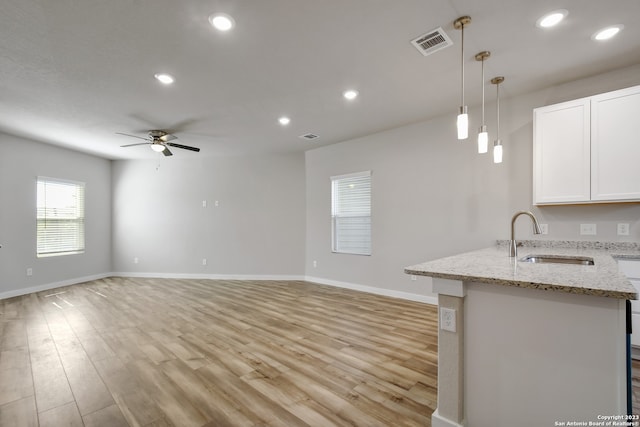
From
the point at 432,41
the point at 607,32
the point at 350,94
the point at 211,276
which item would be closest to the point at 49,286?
the point at 211,276

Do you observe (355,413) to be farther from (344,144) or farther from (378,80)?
(344,144)

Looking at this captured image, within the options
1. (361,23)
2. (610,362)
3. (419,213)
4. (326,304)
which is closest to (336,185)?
(419,213)

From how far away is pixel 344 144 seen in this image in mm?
5312

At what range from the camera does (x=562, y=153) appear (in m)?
2.88

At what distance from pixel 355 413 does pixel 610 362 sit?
1.33 m

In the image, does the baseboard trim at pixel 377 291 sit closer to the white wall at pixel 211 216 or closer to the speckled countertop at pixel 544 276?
the white wall at pixel 211 216

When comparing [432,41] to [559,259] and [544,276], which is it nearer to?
[544,276]

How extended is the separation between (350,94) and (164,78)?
2.05 metres

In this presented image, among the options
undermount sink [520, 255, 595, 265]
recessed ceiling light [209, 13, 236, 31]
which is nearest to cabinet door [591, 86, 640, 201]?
undermount sink [520, 255, 595, 265]

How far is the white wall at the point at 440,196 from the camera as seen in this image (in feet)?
10.2

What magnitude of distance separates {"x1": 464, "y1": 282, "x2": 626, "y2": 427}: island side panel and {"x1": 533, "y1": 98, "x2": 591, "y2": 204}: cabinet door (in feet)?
7.26

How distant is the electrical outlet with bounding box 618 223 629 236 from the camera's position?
2.79 meters

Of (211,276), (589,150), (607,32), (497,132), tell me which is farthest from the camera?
(211,276)

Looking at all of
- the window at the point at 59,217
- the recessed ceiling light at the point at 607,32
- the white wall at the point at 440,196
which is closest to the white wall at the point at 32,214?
the window at the point at 59,217
